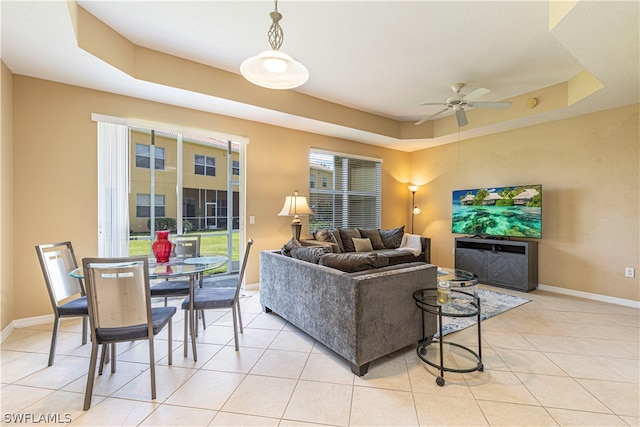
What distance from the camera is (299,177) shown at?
492 centimetres

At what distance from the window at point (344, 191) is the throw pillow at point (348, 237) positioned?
0.49 metres

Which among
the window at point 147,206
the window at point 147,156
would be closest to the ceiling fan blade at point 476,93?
the window at point 147,156

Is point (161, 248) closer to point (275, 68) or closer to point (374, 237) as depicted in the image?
point (275, 68)

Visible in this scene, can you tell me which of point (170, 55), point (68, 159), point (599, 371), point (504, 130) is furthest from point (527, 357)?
point (68, 159)

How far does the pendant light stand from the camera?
69.3 inches

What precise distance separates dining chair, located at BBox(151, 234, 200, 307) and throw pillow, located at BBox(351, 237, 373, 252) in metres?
2.68

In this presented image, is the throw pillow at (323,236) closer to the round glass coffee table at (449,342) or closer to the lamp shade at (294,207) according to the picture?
the lamp shade at (294,207)

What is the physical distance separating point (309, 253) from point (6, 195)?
3.04 meters

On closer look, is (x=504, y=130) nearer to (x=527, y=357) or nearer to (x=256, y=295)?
(x=527, y=357)

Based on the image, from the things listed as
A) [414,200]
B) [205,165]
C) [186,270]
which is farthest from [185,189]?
[414,200]

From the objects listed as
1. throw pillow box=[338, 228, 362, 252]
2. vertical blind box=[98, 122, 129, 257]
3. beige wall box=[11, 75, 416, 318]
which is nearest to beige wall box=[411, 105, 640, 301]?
throw pillow box=[338, 228, 362, 252]

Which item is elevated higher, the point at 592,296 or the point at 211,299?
the point at 211,299

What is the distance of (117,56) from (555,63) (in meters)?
4.80

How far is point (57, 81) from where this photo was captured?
304cm
